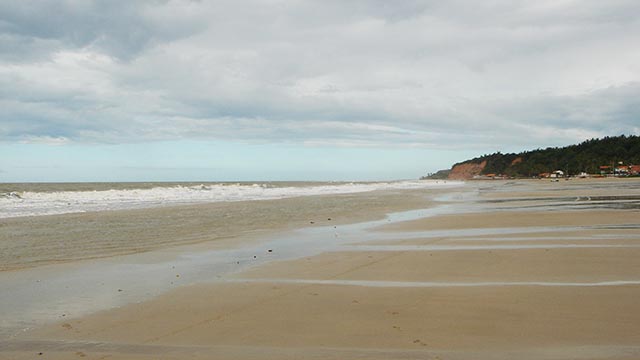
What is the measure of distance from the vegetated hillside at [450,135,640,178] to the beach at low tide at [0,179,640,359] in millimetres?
119812

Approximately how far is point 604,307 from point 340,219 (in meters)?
14.1

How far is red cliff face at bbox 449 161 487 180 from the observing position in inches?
6873

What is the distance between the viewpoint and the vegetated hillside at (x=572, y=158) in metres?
120

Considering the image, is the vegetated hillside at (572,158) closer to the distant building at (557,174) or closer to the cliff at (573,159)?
the cliff at (573,159)

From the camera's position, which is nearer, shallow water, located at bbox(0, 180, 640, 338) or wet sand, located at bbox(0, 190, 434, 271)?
shallow water, located at bbox(0, 180, 640, 338)

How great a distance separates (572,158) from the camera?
5044 inches

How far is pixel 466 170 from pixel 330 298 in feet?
607

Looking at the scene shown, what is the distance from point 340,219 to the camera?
19875mm

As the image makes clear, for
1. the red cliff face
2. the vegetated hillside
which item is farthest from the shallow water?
the red cliff face

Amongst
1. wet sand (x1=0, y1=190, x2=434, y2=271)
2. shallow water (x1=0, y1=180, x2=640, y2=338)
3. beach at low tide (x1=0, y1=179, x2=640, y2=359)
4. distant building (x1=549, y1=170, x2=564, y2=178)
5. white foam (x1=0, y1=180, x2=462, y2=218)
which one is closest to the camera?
beach at low tide (x1=0, y1=179, x2=640, y2=359)

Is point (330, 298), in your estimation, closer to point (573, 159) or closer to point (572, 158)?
point (573, 159)

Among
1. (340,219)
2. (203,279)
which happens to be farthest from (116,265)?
(340,219)

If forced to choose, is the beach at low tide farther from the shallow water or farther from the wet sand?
the wet sand

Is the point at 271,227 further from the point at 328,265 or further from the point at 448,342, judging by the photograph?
the point at 448,342
